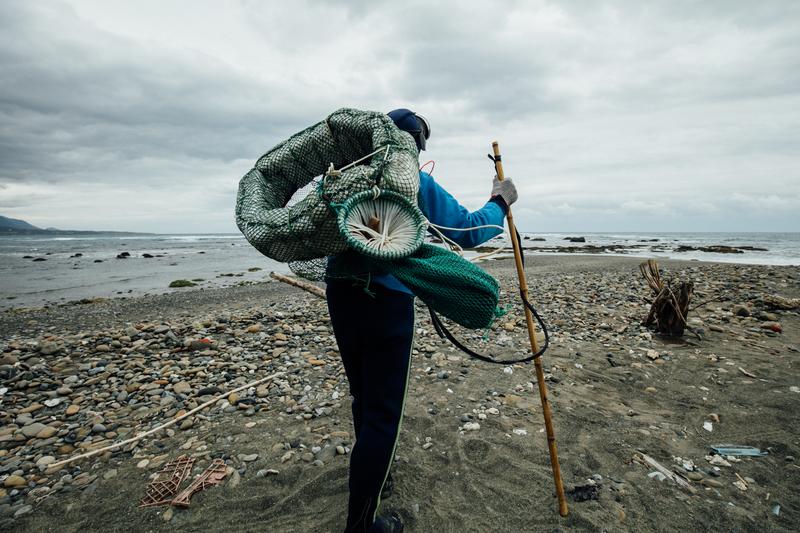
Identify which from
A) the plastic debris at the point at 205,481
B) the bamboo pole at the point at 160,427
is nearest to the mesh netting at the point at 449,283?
the plastic debris at the point at 205,481

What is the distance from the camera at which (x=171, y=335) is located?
697 cm

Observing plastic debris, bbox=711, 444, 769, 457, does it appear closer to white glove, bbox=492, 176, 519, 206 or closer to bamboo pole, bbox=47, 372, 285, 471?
white glove, bbox=492, 176, 519, 206

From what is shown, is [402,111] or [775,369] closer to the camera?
[402,111]

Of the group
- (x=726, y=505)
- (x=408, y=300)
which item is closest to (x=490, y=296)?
(x=408, y=300)

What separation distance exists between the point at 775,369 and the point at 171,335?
373 inches

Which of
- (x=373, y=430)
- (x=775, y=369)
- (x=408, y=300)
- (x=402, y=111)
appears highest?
(x=402, y=111)

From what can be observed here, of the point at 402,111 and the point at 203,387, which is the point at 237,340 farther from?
the point at 402,111

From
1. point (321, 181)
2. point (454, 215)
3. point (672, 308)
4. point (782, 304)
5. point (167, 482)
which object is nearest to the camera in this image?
point (321, 181)

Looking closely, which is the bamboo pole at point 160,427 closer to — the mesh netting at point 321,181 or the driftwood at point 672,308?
the mesh netting at point 321,181

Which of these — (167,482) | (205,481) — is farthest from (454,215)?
(167,482)

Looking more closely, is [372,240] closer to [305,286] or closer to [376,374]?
[376,374]

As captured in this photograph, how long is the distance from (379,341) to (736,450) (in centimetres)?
376

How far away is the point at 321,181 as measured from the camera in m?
1.98

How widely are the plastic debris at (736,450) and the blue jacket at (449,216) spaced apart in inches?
126
